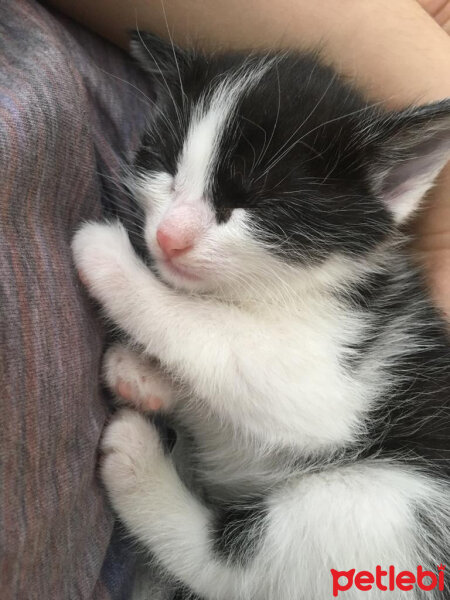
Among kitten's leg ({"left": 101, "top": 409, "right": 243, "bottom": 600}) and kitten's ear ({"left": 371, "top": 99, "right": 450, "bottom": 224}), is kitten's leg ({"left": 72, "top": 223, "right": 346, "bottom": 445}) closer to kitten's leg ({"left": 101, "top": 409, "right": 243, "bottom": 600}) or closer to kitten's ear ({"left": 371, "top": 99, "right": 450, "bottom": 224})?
kitten's leg ({"left": 101, "top": 409, "right": 243, "bottom": 600})

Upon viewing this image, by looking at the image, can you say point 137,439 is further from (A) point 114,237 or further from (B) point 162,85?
(B) point 162,85

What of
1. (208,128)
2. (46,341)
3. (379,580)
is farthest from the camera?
(208,128)

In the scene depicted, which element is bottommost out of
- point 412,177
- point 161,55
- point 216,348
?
point 216,348

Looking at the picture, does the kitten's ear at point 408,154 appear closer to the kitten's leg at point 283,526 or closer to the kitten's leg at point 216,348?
the kitten's leg at point 216,348

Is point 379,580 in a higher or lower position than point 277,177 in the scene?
lower

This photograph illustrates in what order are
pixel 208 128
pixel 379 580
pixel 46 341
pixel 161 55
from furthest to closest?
1. pixel 161 55
2. pixel 208 128
3. pixel 379 580
4. pixel 46 341

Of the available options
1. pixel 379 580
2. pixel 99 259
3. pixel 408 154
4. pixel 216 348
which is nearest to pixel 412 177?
pixel 408 154

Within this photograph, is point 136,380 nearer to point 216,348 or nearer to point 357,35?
point 216,348
